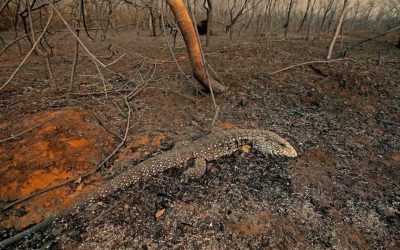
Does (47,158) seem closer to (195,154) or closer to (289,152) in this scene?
(195,154)

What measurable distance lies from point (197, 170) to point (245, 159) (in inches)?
26.9

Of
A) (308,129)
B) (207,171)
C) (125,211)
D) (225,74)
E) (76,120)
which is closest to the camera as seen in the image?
(125,211)

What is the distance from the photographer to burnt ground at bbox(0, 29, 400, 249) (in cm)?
266

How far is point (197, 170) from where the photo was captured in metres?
3.39

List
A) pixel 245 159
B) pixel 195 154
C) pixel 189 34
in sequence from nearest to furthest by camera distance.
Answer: pixel 195 154, pixel 245 159, pixel 189 34

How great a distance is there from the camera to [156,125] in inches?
169

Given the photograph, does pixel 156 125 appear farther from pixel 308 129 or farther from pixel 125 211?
pixel 308 129

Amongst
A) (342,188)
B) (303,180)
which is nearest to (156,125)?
(303,180)

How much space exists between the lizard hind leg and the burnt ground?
0.08 metres

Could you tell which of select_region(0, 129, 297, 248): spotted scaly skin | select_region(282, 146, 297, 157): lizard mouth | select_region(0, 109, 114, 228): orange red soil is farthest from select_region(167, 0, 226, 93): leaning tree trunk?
select_region(0, 109, 114, 228): orange red soil

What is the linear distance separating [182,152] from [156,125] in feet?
3.18

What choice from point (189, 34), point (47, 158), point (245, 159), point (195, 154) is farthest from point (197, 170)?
point (189, 34)

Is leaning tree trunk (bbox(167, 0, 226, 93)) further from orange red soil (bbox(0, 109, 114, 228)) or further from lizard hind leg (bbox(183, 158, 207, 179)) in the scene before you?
orange red soil (bbox(0, 109, 114, 228))

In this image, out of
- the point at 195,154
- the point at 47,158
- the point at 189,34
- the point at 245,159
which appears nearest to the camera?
the point at 47,158
